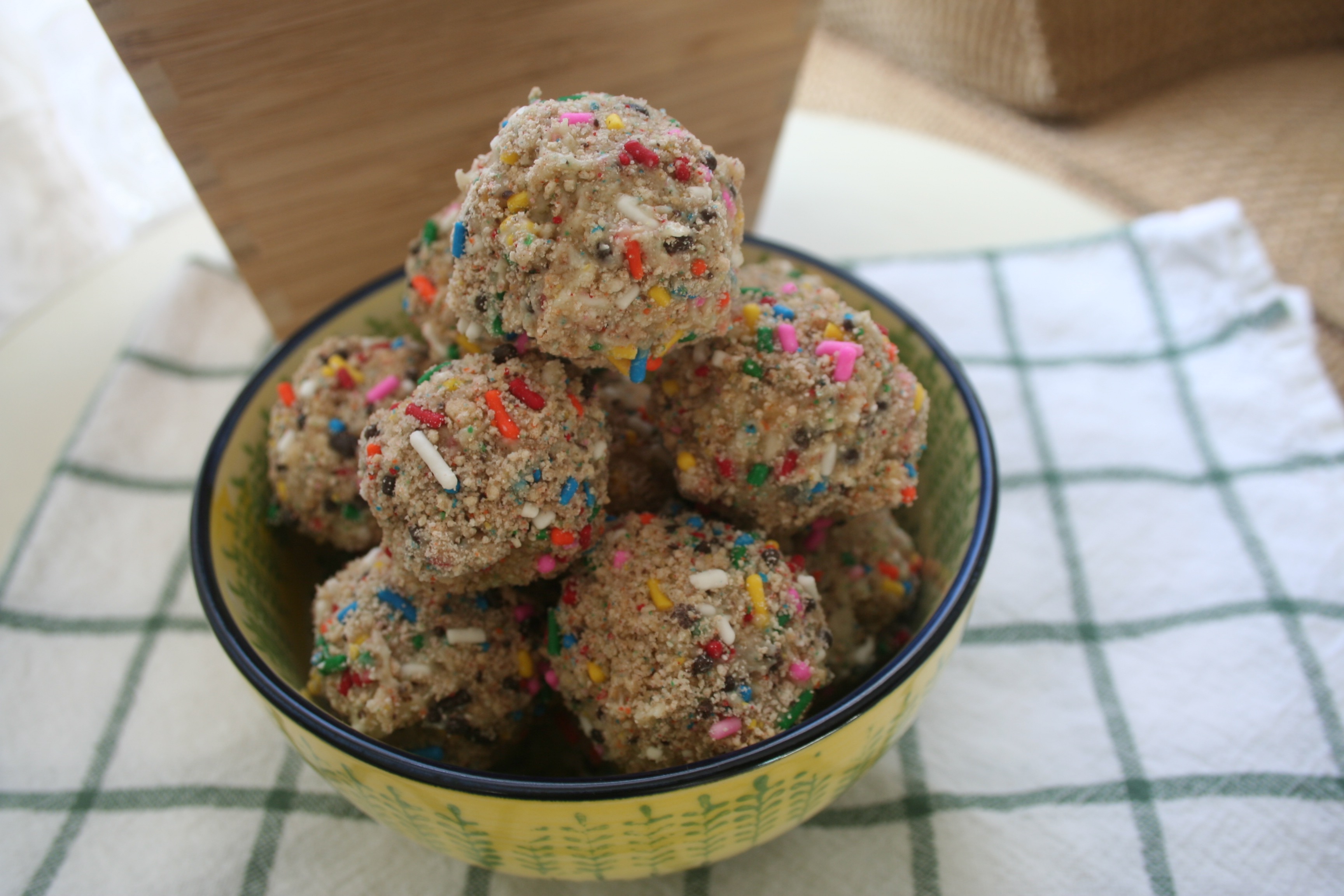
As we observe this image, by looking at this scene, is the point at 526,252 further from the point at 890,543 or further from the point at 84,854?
the point at 84,854

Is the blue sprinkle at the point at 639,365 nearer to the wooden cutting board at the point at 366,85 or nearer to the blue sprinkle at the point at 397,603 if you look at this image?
the blue sprinkle at the point at 397,603

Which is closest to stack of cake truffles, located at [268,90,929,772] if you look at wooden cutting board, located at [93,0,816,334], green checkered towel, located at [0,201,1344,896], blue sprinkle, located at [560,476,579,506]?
blue sprinkle, located at [560,476,579,506]

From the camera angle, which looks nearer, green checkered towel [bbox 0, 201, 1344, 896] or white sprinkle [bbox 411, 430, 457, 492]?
white sprinkle [bbox 411, 430, 457, 492]

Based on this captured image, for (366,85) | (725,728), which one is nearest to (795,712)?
(725,728)

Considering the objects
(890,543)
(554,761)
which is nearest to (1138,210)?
(890,543)

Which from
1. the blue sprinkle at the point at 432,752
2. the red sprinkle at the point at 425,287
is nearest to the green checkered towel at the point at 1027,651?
the blue sprinkle at the point at 432,752

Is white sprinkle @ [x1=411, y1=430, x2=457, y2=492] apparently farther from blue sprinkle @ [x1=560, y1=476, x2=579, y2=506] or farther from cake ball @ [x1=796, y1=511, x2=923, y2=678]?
cake ball @ [x1=796, y1=511, x2=923, y2=678]
